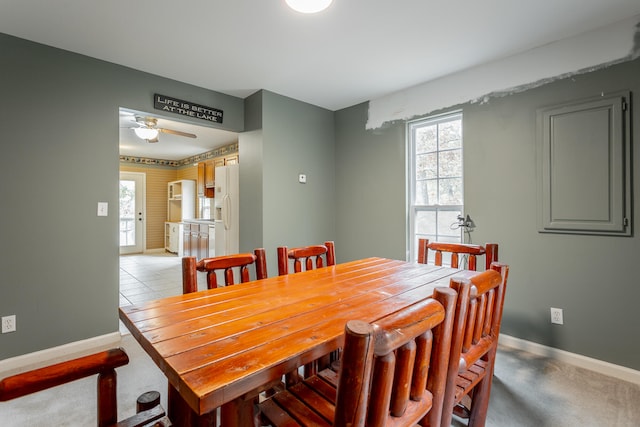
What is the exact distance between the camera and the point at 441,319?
77 centimetres

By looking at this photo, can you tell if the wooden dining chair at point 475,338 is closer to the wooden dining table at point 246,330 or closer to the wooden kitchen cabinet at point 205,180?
the wooden dining table at point 246,330

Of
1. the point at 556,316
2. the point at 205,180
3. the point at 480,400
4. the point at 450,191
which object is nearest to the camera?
the point at 480,400

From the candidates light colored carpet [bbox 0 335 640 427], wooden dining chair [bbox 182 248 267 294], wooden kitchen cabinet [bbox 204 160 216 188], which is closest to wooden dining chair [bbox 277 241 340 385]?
wooden dining chair [bbox 182 248 267 294]

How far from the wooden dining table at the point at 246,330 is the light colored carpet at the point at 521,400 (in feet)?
3.02

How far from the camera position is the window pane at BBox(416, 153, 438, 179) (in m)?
3.27

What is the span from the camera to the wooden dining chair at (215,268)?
1491 millimetres

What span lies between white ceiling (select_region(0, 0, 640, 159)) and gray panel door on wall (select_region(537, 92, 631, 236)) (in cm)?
62

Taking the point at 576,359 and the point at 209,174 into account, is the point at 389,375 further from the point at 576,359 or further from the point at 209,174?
the point at 209,174

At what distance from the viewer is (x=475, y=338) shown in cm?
125

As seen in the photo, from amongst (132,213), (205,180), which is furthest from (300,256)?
(132,213)

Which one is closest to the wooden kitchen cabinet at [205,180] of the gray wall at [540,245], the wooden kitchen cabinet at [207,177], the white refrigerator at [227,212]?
the wooden kitchen cabinet at [207,177]

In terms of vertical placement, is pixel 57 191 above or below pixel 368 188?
below

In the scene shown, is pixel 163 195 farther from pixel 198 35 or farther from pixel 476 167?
pixel 476 167

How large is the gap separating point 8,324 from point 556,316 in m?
4.28
